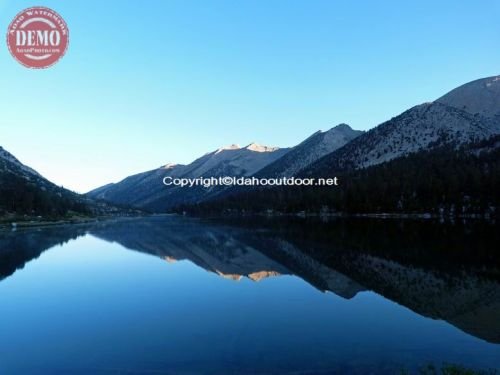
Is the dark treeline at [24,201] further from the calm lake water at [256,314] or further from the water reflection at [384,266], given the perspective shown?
the calm lake water at [256,314]

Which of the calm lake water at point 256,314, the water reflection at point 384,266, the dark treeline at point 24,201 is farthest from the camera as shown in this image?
the dark treeline at point 24,201

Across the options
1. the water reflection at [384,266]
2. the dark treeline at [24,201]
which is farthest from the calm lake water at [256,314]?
the dark treeline at [24,201]

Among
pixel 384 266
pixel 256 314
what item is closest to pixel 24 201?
pixel 384 266

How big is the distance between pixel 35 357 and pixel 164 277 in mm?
24939

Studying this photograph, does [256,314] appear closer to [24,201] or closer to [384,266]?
[384,266]

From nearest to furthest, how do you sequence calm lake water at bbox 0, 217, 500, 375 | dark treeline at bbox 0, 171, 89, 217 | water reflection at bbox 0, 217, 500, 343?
calm lake water at bbox 0, 217, 500, 375
water reflection at bbox 0, 217, 500, 343
dark treeline at bbox 0, 171, 89, 217

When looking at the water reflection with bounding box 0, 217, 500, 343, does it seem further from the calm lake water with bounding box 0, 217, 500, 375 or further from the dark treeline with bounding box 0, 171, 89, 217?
the dark treeline with bounding box 0, 171, 89, 217

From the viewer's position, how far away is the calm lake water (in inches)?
760

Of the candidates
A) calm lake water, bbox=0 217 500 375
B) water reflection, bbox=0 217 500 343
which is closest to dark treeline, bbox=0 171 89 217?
water reflection, bbox=0 217 500 343

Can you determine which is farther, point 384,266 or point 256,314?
point 384,266

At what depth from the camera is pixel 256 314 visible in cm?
2839

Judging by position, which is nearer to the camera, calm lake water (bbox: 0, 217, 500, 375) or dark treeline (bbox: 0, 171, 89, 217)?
calm lake water (bbox: 0, 217, 500, 375)

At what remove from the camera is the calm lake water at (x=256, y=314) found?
19.3 metres

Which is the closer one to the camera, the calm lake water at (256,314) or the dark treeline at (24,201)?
the calm lake water at (256,314)
